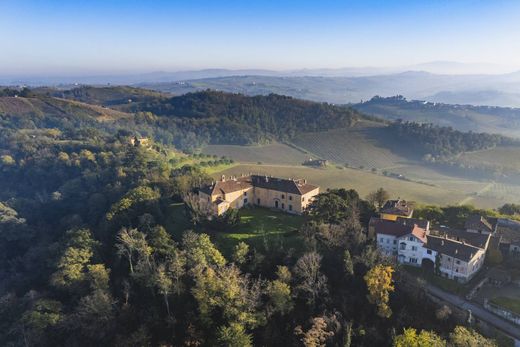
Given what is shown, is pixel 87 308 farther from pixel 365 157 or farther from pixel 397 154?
pixel 397 154

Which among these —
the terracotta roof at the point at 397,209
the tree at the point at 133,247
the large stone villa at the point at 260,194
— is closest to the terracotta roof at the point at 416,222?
the terracotta roof at the point at 397,209

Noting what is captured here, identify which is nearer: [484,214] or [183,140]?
[484,214]

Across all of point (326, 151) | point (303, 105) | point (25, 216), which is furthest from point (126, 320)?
point (303, 105)

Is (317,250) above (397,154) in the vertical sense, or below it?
above

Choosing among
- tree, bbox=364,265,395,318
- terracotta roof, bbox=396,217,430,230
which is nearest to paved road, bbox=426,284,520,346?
tree, bbox=364,265,395,318

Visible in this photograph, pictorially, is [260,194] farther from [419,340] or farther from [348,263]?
[419,340]

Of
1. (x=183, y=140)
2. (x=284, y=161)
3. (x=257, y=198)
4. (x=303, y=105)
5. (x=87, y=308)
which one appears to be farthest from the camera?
(x=303, y=105)
